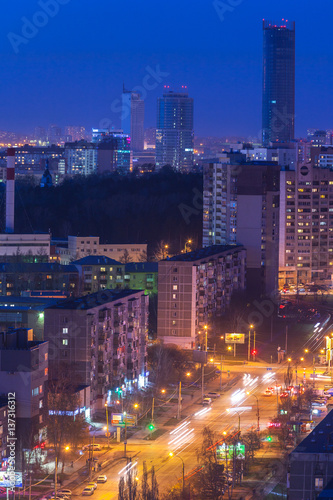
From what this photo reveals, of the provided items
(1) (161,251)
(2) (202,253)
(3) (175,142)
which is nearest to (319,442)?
(2) (202,253)

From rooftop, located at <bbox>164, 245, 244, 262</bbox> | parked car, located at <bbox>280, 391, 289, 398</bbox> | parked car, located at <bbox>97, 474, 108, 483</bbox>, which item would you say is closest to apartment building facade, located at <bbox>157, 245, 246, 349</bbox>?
rooftop, located at <bbox>164, 245, 244, 262</bbox>

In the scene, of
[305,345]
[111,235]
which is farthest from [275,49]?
[305,345]

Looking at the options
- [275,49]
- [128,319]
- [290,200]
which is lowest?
[128,319]

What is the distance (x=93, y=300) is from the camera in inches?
631

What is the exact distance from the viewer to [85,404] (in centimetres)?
1433

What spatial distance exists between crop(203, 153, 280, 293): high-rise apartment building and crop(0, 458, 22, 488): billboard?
13.5m

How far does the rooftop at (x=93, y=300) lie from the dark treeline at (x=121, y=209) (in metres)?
15.9

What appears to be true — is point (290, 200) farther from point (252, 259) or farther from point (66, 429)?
point (66, 429)

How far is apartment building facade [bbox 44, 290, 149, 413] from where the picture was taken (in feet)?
48.7

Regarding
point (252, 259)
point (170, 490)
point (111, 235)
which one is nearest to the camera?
point (170, 490)

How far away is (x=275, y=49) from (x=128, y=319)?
5038cm

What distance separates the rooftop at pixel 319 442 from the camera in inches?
404

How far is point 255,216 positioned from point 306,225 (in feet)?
12.4

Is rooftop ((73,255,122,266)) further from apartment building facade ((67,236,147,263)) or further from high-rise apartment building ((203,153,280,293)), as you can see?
apartment building facade ((67,236,147,263))
